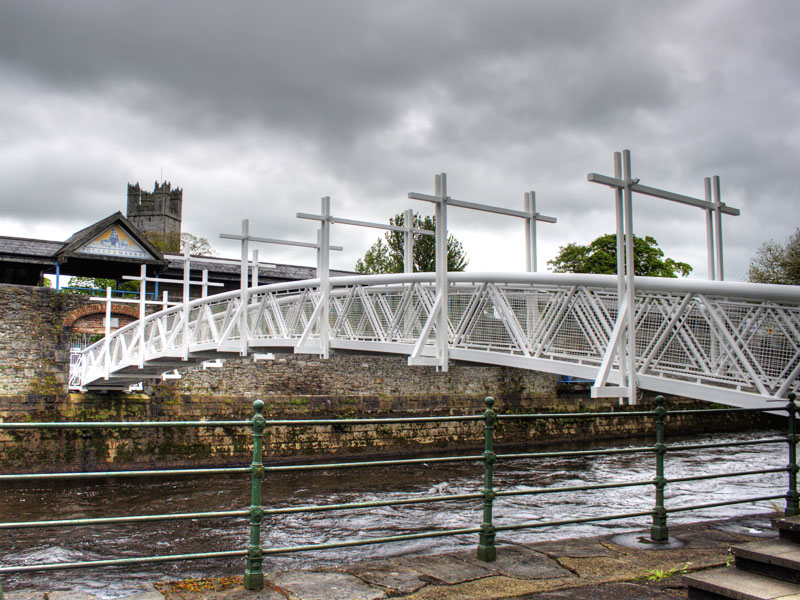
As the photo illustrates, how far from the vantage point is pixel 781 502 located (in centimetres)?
1070

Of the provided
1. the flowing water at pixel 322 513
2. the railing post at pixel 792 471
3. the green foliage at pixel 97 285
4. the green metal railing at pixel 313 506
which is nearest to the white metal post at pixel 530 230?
the flowing water at pixel 322 513

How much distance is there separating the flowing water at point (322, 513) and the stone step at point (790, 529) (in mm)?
3289

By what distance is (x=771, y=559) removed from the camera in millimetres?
4008

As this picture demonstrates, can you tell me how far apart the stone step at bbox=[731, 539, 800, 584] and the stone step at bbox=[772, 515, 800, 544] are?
7.6 inches

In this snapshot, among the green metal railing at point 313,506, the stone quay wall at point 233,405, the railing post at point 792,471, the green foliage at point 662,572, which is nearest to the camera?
the green metal railing at point 313,506

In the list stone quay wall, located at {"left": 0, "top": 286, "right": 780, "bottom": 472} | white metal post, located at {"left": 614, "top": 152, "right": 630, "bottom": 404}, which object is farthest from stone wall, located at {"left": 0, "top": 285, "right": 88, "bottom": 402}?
white metal post, located at {"left": 614, "top": 152, "right": 630, "bottom": 404}

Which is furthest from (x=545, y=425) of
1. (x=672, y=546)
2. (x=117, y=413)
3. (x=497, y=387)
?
(x=672, y=546)

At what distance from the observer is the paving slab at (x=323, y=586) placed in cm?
382

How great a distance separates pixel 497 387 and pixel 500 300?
707 inches

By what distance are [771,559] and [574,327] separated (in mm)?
4242

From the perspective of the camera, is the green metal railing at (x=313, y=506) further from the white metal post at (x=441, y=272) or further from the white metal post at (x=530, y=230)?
the white metal post at (x=530, y=230)

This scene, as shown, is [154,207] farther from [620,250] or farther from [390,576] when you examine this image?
[390,576]

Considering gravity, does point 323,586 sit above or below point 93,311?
below

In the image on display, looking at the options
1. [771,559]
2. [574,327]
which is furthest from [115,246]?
[771,559]
